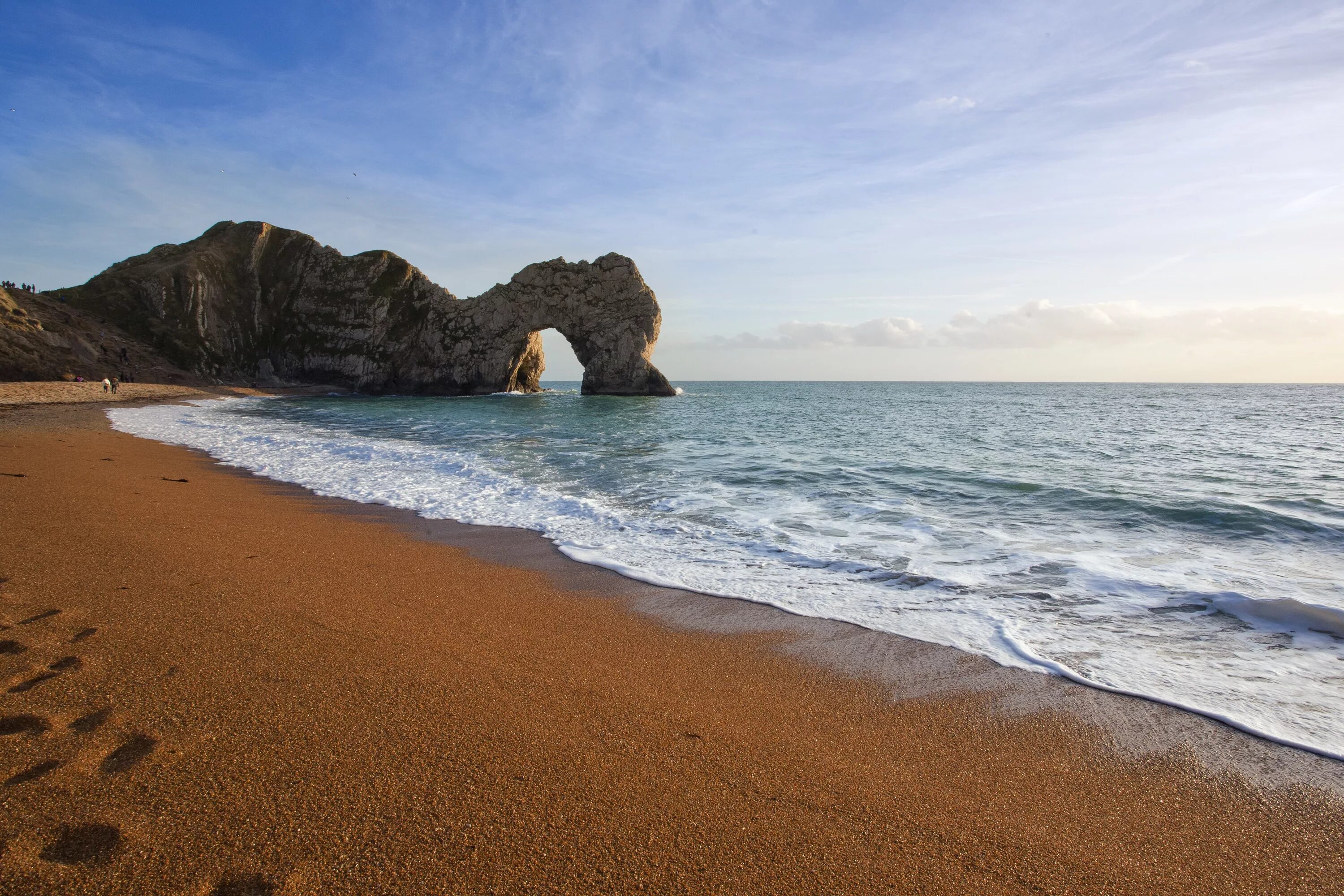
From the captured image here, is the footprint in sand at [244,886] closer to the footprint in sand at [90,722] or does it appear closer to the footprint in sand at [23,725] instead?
the footprint in sand at [90,722]

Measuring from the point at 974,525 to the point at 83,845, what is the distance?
978cm

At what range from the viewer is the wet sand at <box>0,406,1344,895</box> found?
2443 millimetres

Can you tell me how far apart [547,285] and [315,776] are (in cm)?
6276

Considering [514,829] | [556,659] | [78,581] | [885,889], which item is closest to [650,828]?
[514,829]

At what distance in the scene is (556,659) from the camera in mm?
4445

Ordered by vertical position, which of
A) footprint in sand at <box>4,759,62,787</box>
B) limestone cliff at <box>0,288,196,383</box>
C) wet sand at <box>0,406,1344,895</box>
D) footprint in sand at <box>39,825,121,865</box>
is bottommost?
wet sand at <box>0,406,1344,895</box>

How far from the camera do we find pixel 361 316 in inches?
→ 2680

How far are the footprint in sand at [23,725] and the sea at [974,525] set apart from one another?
4541 millimetres

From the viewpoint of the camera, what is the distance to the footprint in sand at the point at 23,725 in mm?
2973

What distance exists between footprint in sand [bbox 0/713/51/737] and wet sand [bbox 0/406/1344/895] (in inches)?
0.6

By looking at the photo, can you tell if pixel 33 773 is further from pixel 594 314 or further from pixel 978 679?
pixel 594 314

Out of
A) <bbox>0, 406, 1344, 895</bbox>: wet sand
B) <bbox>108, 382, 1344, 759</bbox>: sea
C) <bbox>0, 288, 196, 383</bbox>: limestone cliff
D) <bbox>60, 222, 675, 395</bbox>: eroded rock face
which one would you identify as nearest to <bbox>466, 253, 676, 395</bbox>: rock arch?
<bbox>60, 222, 675, 395</bbox>: eroded rock face

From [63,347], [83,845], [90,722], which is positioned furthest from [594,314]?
[83,845]

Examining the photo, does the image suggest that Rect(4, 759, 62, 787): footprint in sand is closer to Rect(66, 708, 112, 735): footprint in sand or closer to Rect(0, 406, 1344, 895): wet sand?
Rect(0, 406, 1344, 895): wet sand
